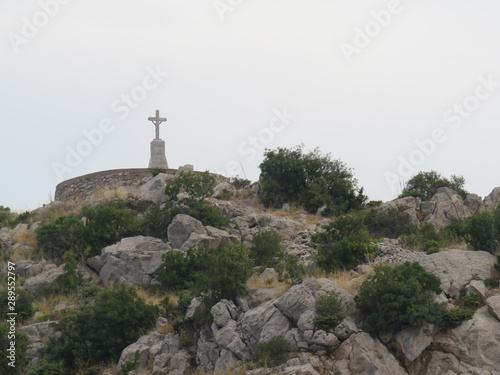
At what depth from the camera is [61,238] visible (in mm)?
32500

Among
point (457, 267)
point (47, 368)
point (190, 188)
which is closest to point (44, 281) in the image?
point (47, 368)

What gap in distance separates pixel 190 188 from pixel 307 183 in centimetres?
685

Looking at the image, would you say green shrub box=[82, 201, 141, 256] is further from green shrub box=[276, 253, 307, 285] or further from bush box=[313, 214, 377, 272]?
green shrub box=[276, 253, 307, 285]

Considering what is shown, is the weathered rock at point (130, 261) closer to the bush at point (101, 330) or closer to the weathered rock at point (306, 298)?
the bush at point (101, 330)

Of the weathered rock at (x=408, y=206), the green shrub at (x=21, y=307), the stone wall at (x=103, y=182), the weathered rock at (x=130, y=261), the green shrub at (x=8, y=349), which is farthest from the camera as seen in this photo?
the stone wall at (x=103, y=182)

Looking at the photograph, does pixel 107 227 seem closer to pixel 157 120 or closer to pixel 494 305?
pixel 157 120

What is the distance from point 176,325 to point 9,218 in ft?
55.5

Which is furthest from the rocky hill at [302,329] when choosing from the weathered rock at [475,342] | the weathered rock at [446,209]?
the weathered rock at [446,209]

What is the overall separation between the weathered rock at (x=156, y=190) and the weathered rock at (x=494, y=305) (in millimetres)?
16779

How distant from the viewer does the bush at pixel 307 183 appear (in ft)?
124

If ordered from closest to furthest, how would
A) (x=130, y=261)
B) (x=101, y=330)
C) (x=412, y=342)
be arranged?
(x=412, y=342) < (x=101, y=330) < (x=130, y=261)

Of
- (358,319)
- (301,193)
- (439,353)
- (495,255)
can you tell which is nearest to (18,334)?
(358,319)

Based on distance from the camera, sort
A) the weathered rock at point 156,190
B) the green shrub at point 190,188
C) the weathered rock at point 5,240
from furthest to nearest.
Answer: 1. the weathered rock at point 156,190
2. the green shrub at point 190,188
3. the weathered rock at point 5,240

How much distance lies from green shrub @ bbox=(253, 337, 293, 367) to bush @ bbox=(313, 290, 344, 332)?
3.43ft
